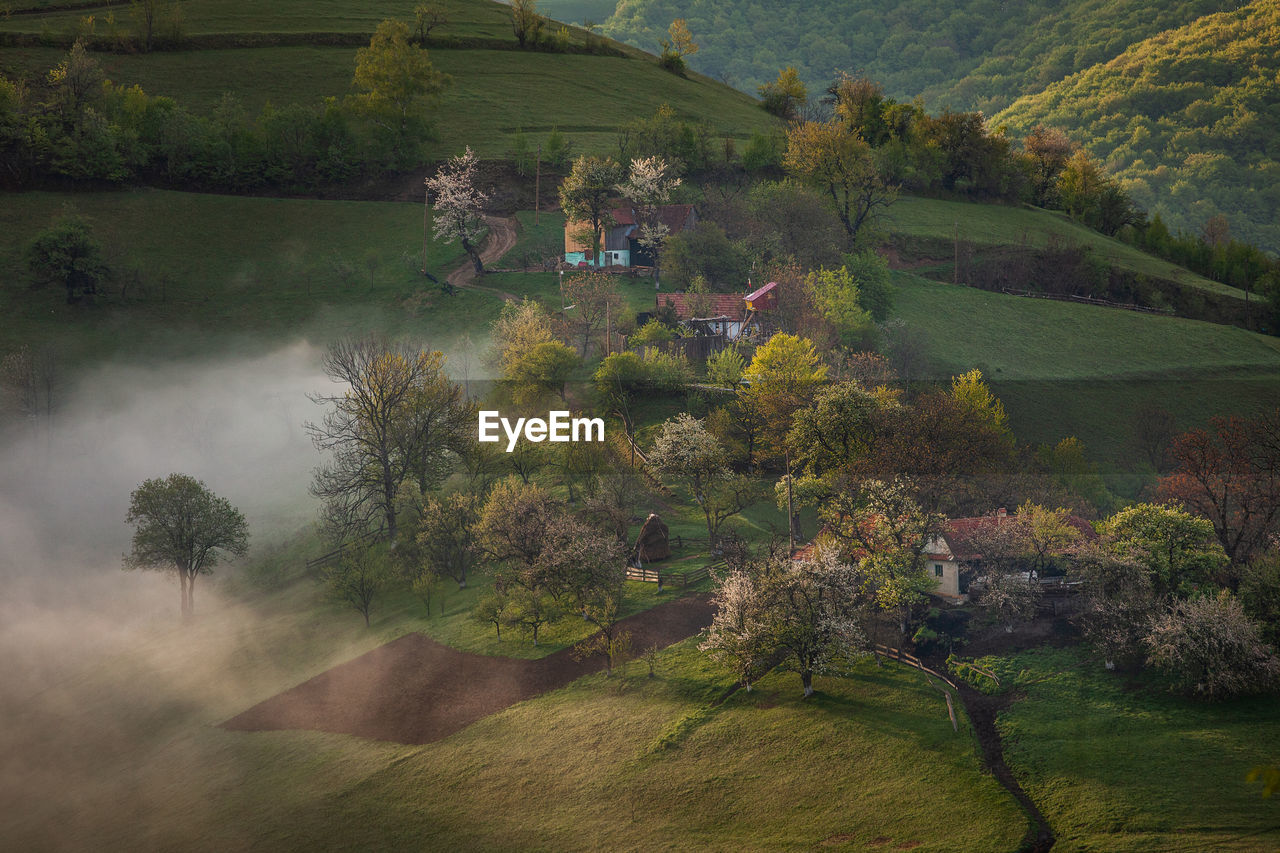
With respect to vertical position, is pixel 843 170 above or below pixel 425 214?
above

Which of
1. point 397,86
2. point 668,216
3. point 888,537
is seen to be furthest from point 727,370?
point 397,86

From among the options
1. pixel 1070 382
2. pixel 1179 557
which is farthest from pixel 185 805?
pixel 1070 382

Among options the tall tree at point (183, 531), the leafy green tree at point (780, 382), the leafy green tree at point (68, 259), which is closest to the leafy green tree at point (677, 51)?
the leafy green tree at point (68, 259)

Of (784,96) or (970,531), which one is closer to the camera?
(970,531)

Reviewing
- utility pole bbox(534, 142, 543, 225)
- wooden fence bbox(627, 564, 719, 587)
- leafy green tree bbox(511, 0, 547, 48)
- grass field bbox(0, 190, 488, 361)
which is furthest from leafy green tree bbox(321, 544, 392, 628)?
leafy green tree bbox(511, 0, 547, 48)

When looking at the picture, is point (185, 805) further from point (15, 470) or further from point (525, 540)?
point (15, 470)

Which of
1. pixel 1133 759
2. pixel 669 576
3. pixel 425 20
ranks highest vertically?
pixel 425 20

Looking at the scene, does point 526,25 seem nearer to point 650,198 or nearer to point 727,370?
point 650,198

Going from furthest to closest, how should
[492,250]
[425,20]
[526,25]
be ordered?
1. [526,25]
2. [425,20]
3. [492,250]
